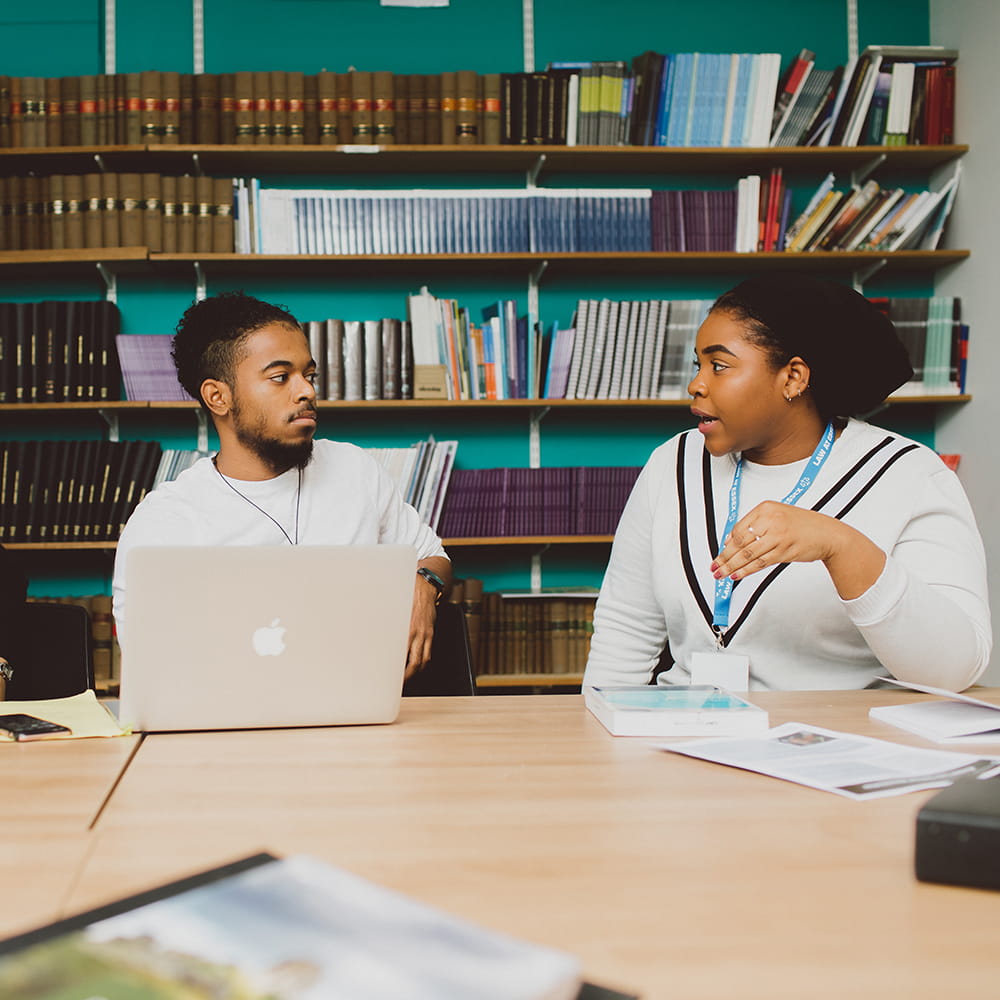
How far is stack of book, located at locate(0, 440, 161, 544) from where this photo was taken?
305cm

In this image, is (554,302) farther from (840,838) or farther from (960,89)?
(840,838)

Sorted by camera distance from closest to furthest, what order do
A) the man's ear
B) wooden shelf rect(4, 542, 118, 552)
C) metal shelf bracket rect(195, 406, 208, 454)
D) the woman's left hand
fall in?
the woman's left hand → the man's ear → wooden shelf rect(4, 542, 118, 552) → metal shelf bracket rect(195, 406, 208, 454)

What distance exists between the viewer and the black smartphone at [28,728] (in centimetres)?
121

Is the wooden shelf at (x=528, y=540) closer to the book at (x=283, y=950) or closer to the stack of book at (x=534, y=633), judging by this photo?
the stack of book at (x=534, y=633)

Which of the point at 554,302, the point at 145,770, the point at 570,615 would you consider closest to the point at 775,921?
the point at 145,770

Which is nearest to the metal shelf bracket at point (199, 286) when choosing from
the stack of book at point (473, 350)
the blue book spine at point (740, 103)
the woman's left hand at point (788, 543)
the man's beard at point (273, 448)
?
the stack of book at point (473, 350)

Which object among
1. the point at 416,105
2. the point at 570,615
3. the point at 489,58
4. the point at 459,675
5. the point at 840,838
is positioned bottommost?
the point at 570,615

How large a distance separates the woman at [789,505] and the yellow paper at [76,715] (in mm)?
866

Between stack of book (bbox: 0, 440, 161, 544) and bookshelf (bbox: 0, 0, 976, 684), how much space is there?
0.16m

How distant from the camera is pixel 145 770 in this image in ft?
3.53

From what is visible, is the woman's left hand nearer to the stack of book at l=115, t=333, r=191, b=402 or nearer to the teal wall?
the teal wall

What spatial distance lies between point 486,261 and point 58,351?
1380 millimetres

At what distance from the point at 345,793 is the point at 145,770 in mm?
250

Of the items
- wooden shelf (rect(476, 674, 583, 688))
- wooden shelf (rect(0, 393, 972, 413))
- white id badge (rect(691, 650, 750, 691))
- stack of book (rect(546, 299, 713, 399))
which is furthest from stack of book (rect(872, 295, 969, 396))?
white id badge (rect(691, 650, 750, 691))
